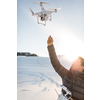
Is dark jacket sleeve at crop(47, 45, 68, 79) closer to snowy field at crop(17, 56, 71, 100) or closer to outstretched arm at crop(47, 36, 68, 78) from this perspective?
outstretched arm at crop(47, 36, 68, 78)

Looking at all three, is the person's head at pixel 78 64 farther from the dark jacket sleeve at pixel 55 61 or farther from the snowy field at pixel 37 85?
the snowy field at pixel 37 85

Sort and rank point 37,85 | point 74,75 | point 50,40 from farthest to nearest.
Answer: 1. point 37,85
2. point 50,40
3. point 74,75

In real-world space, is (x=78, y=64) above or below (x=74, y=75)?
above

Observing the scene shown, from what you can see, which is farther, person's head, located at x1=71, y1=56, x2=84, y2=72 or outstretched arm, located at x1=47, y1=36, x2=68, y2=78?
outstretched arm, located at x1=47, y1=36, x2=68, y2=78

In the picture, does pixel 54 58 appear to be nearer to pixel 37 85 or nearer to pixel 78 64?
pixel 78 64

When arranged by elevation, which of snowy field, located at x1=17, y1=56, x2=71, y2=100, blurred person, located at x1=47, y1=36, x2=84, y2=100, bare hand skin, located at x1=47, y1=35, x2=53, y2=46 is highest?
bare hand skin, located at x1=47, y1=35, x2=53, y2=46

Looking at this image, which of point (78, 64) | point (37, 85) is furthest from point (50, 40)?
point (37, 85)

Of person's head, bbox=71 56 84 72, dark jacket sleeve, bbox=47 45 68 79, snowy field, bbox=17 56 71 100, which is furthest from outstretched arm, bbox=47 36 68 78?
snowy field, bbox=17 56 71 100

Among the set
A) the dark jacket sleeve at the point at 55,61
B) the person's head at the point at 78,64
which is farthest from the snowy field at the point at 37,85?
the person's head at the point at 78,64
